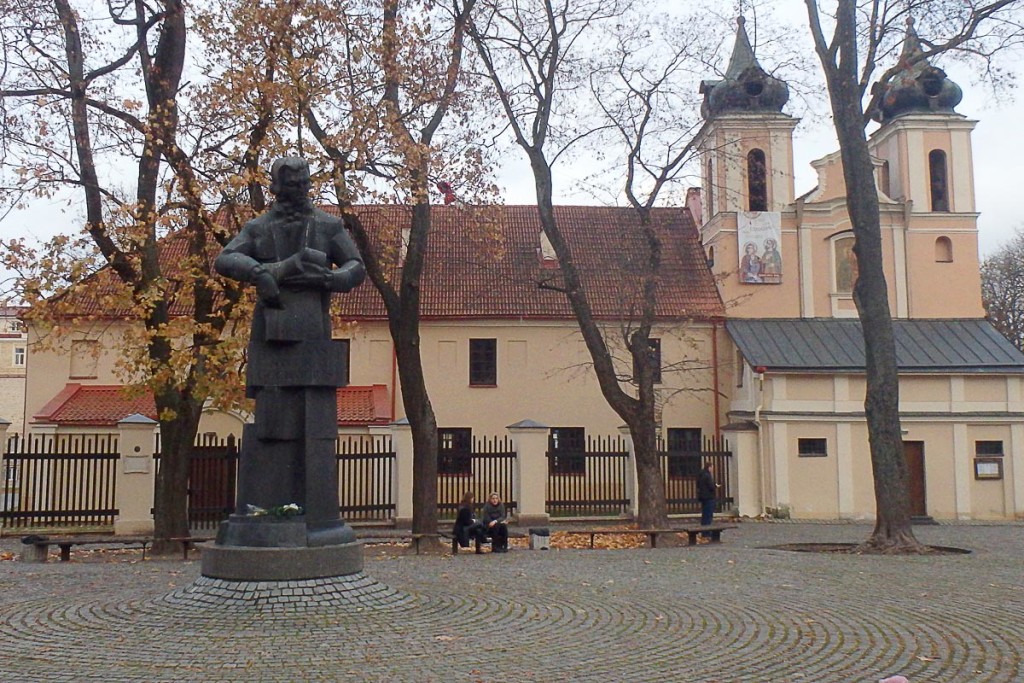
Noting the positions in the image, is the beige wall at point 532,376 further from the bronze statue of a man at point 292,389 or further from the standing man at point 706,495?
the bronze statue of a man at point 292,389

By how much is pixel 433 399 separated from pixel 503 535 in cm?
1348

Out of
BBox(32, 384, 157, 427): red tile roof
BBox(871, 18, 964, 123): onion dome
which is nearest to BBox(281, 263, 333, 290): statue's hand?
BBox(32, 384, 157, 427): red tile roof

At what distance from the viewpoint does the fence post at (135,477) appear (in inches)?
813

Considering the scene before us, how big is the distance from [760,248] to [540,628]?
23239 millimetres

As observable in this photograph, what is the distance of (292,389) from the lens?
9219 mm

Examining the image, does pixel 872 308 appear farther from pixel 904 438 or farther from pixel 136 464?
pixel 136 464

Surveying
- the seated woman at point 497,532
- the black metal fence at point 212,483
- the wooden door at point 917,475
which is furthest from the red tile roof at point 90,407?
the wooden door at point 917,475

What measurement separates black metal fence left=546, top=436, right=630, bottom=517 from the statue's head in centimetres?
1620

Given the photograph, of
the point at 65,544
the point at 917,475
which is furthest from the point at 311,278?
the point at 917,475

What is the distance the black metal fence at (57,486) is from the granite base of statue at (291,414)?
14.1m

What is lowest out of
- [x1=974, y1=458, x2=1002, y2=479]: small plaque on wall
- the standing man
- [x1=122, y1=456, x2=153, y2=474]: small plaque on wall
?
the standing man

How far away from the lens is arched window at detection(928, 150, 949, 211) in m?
30.5

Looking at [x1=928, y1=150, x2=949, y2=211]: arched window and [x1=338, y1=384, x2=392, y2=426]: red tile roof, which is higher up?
[x1=928, y1=150, x2=949, y2=211]: arched window

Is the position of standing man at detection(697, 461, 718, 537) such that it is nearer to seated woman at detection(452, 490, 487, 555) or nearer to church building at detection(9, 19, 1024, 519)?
church building at detection(9, 19, 1024, 519)
